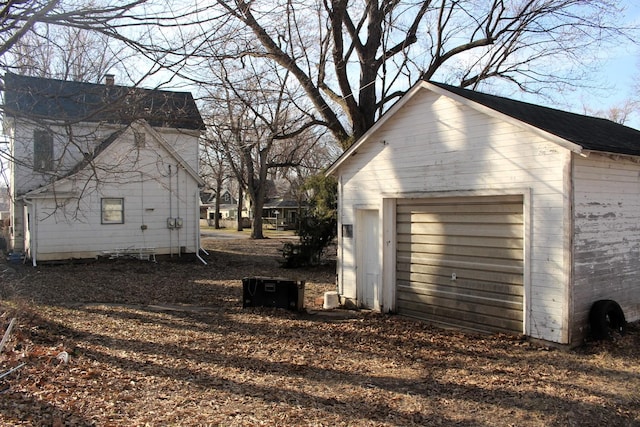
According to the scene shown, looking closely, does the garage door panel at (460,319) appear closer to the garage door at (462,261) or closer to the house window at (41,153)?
the garage door at (462,261)

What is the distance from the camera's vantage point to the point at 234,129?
7.13m

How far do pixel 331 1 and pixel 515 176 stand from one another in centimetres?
1115

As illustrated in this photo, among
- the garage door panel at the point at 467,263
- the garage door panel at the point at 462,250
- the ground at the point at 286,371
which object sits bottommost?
the ground at the point at 286,371

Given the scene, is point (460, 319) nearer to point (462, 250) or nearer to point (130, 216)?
point (462, 250)

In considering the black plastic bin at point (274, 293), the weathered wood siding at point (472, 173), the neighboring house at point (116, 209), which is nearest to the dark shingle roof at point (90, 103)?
the weathered wood siding at point (472, 173)

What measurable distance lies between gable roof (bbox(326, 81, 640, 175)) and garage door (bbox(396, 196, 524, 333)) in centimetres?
129

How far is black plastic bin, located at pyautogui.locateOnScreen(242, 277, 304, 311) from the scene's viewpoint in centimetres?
1076

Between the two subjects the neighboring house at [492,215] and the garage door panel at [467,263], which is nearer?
the neighboring house at [492,215]

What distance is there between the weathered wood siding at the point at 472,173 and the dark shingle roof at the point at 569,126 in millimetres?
268

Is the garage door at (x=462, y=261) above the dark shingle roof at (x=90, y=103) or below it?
below

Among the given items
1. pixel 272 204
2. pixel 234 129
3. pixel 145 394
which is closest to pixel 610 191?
pixel 234 129

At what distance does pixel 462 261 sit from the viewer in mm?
9281

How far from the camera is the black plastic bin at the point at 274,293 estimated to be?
35.3ft

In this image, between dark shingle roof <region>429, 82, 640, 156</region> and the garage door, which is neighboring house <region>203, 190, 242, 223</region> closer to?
the garage door
